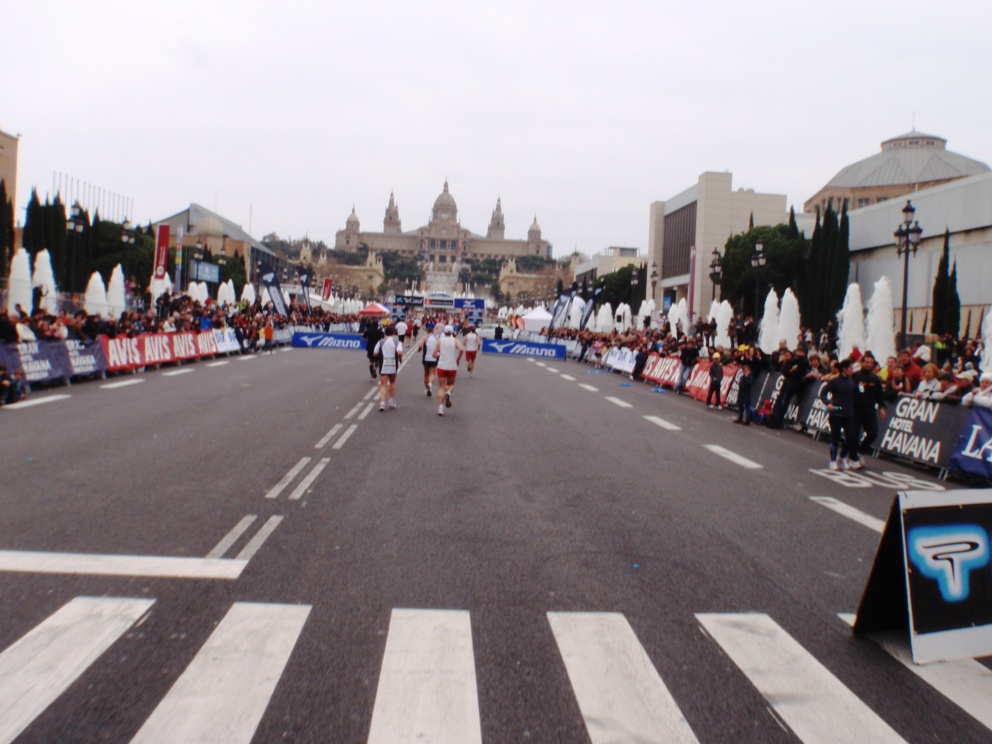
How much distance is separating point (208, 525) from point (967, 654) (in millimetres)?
5820

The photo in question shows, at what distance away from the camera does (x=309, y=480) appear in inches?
401

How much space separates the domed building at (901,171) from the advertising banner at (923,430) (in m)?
81.3

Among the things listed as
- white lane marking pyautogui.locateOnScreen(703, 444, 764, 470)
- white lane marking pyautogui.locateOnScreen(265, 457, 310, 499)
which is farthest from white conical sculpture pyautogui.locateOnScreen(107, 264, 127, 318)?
white lane marking pyautogui.locateOnScreen(703, 444, 764, 470)

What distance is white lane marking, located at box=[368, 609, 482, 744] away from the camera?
403 centimetres

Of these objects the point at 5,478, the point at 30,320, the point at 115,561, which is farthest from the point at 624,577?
the point at 30,320

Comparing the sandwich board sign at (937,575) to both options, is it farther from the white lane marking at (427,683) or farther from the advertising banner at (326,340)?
the advertising banner at (326,340)

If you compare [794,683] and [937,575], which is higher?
[937,575]

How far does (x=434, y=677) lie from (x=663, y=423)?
14112 mm

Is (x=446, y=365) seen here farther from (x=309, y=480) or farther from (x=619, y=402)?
(x=309, y=480)

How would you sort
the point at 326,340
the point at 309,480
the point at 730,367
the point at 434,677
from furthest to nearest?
the point at 326,340 → the point at 730,367 → the point at 309,480 → the point at 434,677

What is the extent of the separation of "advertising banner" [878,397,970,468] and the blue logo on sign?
27.6 feet

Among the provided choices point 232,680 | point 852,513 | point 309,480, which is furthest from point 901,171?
point 232,680

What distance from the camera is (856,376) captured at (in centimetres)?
1359

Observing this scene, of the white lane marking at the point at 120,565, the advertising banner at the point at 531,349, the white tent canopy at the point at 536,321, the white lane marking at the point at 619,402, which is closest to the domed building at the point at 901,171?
the white tent canopy at the point at 536,321
